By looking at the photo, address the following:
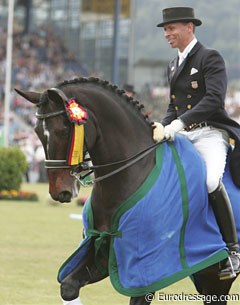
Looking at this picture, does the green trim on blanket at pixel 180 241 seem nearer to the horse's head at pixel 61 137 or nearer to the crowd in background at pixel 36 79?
the horse's head at pixel 61 137

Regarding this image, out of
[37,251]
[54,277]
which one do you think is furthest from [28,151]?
[54,277]

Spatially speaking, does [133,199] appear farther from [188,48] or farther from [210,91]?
[188,48]

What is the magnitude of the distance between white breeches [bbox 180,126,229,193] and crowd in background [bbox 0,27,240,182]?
23.9 meters

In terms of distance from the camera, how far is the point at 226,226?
634 cm

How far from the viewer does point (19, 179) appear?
21609 mm

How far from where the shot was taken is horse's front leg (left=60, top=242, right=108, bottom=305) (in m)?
5.97

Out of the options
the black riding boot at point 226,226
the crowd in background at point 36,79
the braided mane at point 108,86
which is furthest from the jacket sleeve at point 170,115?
the crowd in background at point 36,79

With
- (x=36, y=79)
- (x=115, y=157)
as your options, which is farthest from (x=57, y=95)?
(x=36, y=79)

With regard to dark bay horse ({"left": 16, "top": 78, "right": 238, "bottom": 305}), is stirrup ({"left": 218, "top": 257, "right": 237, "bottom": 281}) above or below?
below

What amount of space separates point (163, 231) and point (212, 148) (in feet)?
2.81

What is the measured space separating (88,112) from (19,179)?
15798 mm

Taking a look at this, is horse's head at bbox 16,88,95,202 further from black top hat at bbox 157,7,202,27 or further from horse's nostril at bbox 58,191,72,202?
black top hat at bbox 157,7,202,27

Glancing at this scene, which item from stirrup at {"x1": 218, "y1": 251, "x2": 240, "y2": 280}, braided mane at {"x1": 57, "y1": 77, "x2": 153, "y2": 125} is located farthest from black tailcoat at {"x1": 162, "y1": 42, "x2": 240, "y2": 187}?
stirrup at {"x1": 218, "y1": 251, "x2": 240, "y2": 280}

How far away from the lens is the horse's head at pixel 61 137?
5781mm
